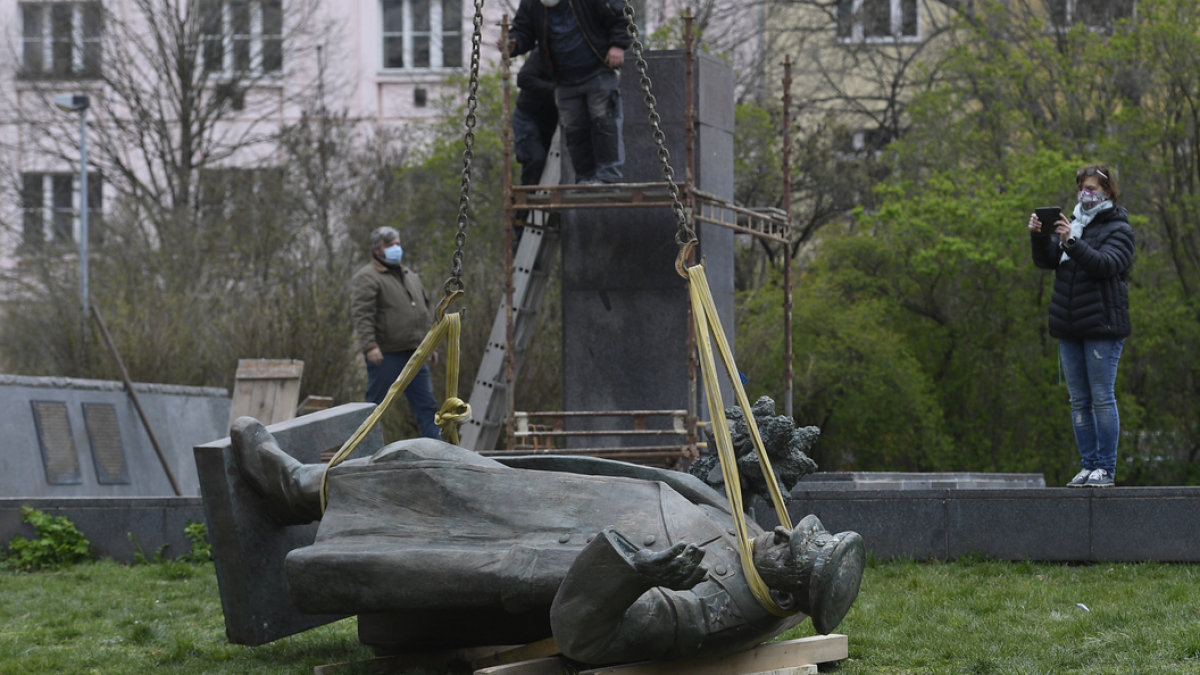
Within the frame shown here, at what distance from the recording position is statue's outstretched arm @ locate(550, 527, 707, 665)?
430 centimetres

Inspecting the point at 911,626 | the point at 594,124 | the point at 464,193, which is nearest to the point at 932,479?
the point at 594,124

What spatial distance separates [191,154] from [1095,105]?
18459 mm

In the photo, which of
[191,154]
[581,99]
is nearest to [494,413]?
[581,99]

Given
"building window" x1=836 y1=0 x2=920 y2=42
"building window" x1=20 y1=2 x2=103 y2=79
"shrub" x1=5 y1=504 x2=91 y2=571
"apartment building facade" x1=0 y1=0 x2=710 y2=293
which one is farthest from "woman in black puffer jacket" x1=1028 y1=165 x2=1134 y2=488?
"building window" x1=20 y1=2 x2=103 y2=79

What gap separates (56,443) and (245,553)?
26.0ft

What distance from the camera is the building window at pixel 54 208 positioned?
98.8ft

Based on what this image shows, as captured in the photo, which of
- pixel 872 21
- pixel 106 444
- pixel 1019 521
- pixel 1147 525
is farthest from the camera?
pixel 872 21

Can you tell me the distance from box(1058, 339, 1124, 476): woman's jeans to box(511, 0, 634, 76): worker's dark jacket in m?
4.13

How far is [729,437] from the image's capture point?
507 centimetres

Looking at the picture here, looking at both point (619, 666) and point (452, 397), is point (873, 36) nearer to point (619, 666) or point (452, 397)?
point (452, 397)

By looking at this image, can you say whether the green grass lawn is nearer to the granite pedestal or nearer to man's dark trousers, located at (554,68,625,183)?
the granite pedestal

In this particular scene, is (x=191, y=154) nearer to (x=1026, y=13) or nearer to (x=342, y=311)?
(x=342, y=311)

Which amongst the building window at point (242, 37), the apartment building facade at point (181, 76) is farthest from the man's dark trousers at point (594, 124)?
the building window at point (242, 37)

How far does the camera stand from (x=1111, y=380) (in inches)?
343
